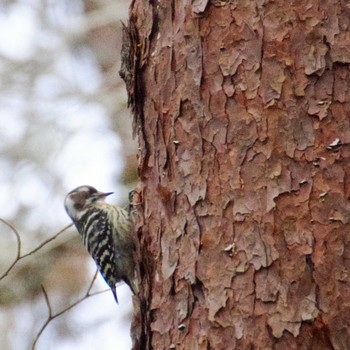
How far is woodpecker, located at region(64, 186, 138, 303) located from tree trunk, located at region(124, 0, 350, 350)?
1.45 m

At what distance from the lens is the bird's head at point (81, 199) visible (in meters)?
4.90

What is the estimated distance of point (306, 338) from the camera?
2.57 metres

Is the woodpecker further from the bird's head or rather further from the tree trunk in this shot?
the tree trunk

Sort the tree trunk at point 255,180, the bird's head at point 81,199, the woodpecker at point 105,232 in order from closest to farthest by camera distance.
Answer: the tree trunk at point 255,180 → the woodpecker at point 105,232 → the bird's head at point 81,199

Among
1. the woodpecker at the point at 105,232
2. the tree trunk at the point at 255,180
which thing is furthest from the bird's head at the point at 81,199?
the tree trunk at the point at 255,180

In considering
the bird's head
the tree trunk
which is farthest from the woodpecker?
the tree trunk

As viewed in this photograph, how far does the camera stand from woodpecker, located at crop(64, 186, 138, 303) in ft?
14.5

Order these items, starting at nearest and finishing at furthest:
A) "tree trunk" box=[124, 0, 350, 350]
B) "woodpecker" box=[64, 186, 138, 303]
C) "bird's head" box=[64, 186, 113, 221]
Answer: "tree trunk" box=[124, 0, 350, 350] → "woodpecker" box=[64, 186, 138, 303] → "bird's head" box=[64, 186, 113, 221]

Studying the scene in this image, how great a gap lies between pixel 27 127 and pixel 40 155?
0.45 m

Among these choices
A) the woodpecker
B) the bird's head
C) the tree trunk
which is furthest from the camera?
the bird's head

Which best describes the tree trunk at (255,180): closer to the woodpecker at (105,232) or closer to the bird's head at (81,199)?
the woodpecker at (105,232)

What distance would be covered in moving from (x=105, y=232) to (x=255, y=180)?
204 cm

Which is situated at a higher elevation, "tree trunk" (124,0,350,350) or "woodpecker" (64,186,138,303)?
"woodpecker" (64,186,138,303)

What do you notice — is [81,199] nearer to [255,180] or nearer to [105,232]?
[105,232]
